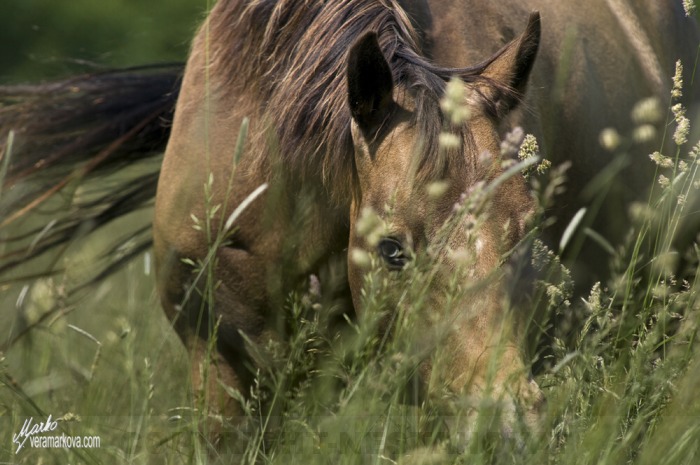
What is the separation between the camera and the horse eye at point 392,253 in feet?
7.26

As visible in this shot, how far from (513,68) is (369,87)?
389 mm

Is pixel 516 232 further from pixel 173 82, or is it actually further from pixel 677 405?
pixel 173 82

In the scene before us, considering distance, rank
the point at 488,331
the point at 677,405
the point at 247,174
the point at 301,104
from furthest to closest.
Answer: the point at 247,174 → the point at 301,104 → the point at 488,331 → the point at 677,405

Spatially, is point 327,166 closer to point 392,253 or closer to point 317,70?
point 317,70

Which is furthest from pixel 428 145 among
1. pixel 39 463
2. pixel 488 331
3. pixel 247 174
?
pixel 39 463

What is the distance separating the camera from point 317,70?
8.47 feet

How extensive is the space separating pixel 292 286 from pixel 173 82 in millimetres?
1436

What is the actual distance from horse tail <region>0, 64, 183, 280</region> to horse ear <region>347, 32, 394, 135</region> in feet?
4.66

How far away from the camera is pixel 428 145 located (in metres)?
2.24

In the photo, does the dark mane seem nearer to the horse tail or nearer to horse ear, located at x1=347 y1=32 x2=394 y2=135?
horse ear, located at x1=347 y1=32 x2=394 y2=135
